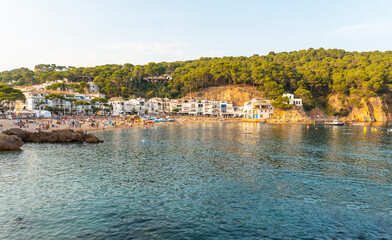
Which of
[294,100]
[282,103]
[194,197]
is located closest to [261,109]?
[282,103]

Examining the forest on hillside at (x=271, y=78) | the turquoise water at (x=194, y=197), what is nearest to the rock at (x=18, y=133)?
the turquoise water at (x=194, y=197)

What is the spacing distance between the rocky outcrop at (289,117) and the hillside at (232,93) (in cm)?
2101

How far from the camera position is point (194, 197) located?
15.5m

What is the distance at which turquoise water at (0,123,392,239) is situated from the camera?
37.1 ft

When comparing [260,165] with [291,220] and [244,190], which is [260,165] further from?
[291,220]

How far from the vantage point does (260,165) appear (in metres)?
24.5

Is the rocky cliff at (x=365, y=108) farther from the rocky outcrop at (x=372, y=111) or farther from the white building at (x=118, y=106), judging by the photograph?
the white building at (x=118, y=106)

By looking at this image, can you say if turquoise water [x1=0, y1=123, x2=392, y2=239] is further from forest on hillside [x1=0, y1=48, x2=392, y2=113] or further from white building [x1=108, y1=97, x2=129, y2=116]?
forest on hillside [x1=0, y1=48, x2=392, y2=113]

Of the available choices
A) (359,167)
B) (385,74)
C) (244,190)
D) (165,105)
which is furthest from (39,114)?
(385,74)

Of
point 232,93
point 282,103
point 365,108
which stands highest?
point 232,93

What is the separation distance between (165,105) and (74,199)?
106m

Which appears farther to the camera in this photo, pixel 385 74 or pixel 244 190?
pixel 385 74

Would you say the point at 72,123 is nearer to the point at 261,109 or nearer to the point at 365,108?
the point at 261,109

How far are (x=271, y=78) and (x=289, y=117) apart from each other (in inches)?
1038
